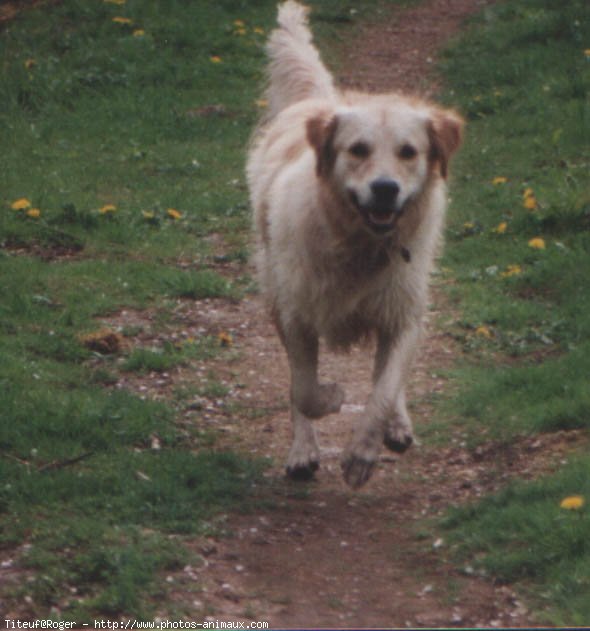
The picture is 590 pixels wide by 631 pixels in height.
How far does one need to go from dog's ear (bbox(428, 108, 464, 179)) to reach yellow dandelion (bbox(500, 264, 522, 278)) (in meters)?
2.83

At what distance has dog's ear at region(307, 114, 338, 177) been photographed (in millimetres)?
6012

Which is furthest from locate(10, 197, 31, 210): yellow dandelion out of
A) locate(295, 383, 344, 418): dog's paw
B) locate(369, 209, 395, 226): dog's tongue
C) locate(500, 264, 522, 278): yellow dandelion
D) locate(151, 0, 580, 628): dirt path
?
locate(369, 209, 395, 226): dog's tongue

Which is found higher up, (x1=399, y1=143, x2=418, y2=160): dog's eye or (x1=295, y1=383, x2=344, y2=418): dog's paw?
(x1=399, y1=143, x2=418, y2=160): dog's eye

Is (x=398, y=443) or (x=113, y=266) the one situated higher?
(x=398, y=443)

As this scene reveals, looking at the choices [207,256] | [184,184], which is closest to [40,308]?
[207,256]

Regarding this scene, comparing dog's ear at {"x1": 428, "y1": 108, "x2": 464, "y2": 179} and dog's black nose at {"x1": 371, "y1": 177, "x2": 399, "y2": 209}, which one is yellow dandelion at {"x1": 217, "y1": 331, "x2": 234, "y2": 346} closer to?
dog's ear at {"x1": 428, "y1": 108, "x2": 464, "y2": 179}

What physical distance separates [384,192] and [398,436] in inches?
47.2

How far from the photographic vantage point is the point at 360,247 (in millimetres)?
6086

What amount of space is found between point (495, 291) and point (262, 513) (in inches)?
132

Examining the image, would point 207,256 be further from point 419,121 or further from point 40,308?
point 419,121

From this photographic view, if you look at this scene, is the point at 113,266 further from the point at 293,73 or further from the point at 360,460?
the point at 360,460

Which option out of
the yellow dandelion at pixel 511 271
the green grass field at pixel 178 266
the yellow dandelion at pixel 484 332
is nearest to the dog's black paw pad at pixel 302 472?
the green grass field at pixel 178 266

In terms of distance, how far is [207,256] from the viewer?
9820 mm

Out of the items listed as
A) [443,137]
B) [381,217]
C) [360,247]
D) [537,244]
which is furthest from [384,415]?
[537,244]
